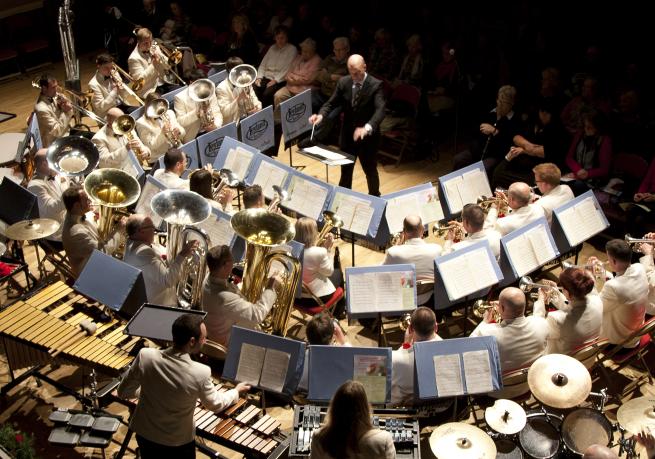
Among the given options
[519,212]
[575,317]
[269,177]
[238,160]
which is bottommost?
[575,317]

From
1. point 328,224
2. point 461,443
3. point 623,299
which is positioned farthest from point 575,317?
point 328,224

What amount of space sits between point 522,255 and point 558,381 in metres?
1.70

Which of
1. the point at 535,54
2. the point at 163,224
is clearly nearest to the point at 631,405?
the point at 163,224

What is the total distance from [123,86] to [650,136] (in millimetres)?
6053

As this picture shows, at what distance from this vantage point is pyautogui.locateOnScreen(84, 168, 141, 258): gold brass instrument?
252 inches

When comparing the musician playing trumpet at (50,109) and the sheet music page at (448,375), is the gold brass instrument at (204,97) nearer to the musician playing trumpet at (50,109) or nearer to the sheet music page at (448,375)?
the musician playing trumpet at (50,109)

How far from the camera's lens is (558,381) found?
4898 mm

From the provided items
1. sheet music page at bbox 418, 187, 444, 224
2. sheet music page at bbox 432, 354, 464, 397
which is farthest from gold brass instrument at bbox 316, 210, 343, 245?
sheet music page at bbox 432, 354, 464, 397

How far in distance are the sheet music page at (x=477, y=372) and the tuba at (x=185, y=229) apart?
82.8 inches

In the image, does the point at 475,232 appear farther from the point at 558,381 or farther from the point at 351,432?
the point at 351,432

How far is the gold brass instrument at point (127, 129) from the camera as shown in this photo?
26.9ft

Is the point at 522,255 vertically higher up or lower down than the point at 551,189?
lower down

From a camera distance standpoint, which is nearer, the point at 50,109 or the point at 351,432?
the point at 351,432

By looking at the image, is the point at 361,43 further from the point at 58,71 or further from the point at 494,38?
the point at 58,71
